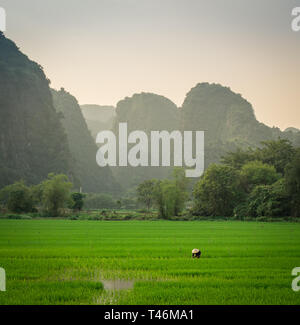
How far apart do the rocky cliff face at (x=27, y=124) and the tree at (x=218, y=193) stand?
7196 centimetres

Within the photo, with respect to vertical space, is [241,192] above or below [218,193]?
above

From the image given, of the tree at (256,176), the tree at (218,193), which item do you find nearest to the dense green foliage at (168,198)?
the tree at (218,193)

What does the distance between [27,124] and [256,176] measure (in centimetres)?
9890

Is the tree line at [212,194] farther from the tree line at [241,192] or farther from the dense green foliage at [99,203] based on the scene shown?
the dense green foliage at [99,203]

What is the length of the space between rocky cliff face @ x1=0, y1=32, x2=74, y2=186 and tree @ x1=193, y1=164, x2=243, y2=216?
7196cm

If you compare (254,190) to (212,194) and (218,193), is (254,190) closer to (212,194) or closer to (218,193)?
(218,193)

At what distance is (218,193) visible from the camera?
5131 centimetres

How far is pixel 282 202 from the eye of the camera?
4353 cm

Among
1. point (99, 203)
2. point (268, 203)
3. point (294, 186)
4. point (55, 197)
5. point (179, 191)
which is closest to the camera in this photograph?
point (294, 186)

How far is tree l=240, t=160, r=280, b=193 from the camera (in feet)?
177

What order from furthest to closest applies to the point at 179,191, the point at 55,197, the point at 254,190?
the point at 55,197 < the point at 179,191 < the point at 254,190

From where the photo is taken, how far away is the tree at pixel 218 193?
168ft

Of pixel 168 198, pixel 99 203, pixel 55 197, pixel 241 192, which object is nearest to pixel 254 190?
pixel 241 192
